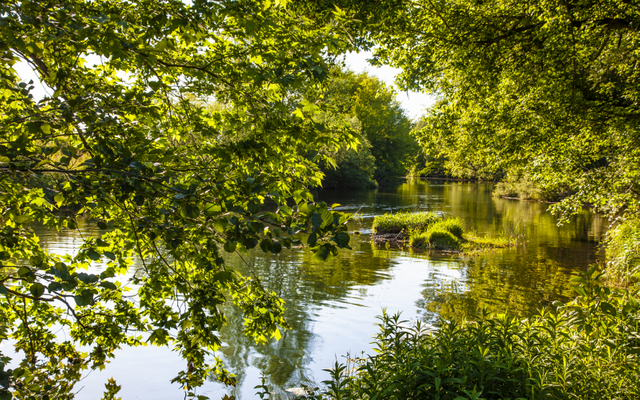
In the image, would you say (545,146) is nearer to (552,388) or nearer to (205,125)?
(552,388)

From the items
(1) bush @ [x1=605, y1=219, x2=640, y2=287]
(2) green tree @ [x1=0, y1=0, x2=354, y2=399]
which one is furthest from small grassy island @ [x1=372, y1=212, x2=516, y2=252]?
(2) green tree @ [x1=0, y1=0, x2=354, y2=399]

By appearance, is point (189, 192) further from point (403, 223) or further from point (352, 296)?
point (403, 223)

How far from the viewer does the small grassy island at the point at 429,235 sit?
54.7 ft

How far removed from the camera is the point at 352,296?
10.5 m

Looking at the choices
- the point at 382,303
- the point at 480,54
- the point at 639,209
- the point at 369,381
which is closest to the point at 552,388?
the point at 369,381

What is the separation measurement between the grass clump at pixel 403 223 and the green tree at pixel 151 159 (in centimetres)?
1531

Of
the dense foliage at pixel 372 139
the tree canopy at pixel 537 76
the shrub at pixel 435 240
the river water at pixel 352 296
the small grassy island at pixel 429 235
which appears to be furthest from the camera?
the dense foliage at pixel 372 139

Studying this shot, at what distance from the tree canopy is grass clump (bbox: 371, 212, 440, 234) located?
26.5 ft

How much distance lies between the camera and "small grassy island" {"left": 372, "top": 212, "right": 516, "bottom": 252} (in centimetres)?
1669

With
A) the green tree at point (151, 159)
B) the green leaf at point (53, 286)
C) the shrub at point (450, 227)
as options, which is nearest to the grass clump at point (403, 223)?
the shrub at point (450, 227)

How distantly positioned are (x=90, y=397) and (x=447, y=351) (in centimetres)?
519

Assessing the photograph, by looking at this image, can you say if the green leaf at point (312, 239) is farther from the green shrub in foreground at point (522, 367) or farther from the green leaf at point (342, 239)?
the green shrub in foreground at point (522, 367)

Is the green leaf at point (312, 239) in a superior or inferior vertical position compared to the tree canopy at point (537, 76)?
inferior

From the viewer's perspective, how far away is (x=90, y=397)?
5.80m
